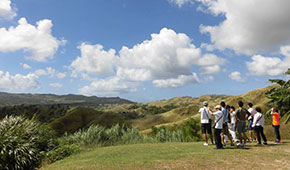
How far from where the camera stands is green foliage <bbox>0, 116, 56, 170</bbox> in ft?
29.5

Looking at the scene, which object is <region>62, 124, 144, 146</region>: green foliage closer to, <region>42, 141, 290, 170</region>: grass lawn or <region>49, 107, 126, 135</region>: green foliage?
<region>42, 141, 290, 170</region>: grass lawn

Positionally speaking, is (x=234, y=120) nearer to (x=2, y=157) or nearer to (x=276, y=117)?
(x=276, y=117)

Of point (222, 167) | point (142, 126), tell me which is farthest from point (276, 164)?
point (142, 126)

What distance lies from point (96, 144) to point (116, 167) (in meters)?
6.28

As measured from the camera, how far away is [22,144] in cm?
973

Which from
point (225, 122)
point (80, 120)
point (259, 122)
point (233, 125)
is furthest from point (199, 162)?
point (80, 120)

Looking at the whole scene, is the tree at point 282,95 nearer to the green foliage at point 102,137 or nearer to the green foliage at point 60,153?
the green foliage at point 102,137

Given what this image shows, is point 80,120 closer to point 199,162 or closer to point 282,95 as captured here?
point 282,95

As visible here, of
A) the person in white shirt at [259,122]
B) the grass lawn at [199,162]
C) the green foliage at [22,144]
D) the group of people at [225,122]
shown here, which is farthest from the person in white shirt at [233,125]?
the green foliage at [22,144]

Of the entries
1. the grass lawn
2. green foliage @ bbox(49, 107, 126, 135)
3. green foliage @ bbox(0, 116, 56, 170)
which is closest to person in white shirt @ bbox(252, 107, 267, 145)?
the grass lawn

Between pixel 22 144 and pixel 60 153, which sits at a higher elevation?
pixel 22 144

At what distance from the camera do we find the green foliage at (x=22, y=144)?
8992 millimetres

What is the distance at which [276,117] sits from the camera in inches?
457

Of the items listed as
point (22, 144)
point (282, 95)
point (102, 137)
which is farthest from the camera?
point (282, 95)
